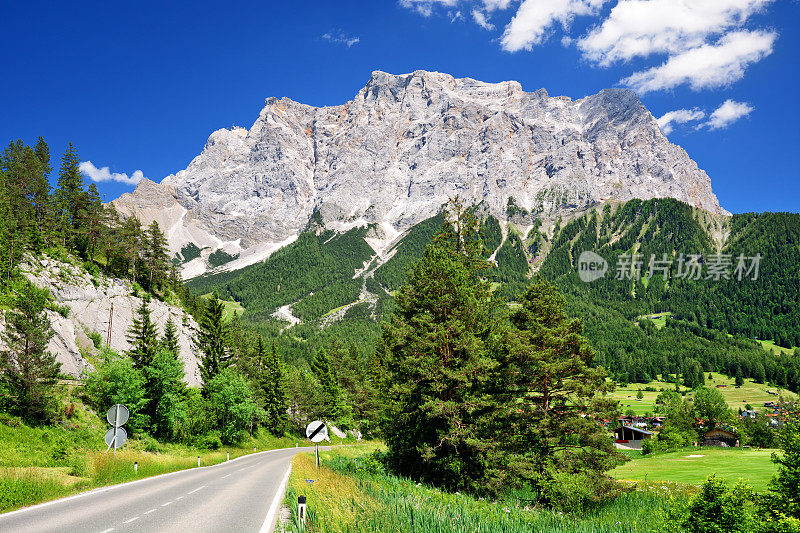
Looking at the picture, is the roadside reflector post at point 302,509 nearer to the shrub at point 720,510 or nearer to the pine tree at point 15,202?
the shrub at point 720,510

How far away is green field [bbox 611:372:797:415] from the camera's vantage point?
136 metres

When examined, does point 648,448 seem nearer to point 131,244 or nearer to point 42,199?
point 131,244

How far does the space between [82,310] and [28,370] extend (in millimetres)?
25767

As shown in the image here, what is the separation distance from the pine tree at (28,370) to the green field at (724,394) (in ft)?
451

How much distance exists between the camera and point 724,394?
5856 inches

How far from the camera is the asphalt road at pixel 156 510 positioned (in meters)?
10.8

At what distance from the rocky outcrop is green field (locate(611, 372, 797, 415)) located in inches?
5085

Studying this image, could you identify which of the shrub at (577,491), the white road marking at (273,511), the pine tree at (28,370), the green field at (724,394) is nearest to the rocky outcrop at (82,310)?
the pine tree at (28,370)

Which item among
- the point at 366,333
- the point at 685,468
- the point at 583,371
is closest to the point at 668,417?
the point at 685,468

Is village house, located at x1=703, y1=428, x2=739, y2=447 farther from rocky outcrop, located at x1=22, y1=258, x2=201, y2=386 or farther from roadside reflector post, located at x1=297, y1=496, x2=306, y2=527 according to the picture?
roadside reflector post, located at x1=297, y1=496, x2=306, y2=527

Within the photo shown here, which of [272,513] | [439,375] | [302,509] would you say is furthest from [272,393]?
[302,509]

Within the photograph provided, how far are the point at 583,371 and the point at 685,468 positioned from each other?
1189 inches

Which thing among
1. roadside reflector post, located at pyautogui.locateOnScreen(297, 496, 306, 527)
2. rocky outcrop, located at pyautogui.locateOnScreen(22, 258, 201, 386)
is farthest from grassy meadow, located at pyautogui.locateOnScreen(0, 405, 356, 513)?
rocky outcrop, located at pyautogui.locateOnScreen(22, 258, 201, 386)

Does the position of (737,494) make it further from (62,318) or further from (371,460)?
(62,318)
